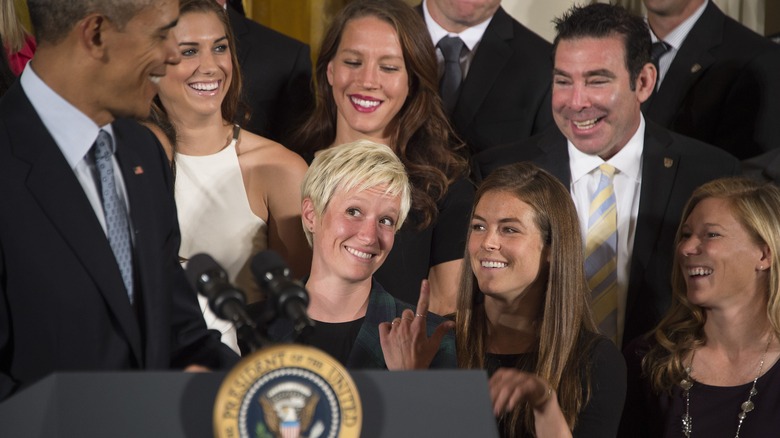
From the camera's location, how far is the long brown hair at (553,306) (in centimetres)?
288

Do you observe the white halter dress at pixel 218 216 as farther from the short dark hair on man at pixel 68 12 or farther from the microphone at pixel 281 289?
the microphone at pixel 281 289

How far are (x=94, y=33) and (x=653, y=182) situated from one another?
2061 millimetres

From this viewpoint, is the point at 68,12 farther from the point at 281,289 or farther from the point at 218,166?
the point at 218,166

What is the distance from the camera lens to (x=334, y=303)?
2859 millimetres

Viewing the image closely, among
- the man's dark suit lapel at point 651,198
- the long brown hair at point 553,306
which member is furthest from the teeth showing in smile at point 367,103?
the man's dark suit lapel at point 651,198

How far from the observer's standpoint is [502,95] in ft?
13.2

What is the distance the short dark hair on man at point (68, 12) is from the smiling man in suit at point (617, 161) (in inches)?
70.9

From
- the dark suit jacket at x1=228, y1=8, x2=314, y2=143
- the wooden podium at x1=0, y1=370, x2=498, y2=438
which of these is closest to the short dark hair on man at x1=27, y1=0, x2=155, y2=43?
the wooden podium at x1=0, y1=370, x2=498, y2=438

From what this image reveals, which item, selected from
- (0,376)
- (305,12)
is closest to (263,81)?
(305,12)

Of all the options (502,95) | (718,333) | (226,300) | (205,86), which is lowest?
(718,333)

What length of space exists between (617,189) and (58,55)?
2.07 metres

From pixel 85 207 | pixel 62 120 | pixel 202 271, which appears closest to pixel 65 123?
pixel 62 120

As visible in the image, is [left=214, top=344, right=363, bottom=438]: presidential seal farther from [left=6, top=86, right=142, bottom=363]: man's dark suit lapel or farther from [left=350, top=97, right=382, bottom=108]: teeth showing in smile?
[left=350, top=97, right=382, bottom=108]: teeth showing in smile

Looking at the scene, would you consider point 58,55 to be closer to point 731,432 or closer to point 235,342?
point 235,342
